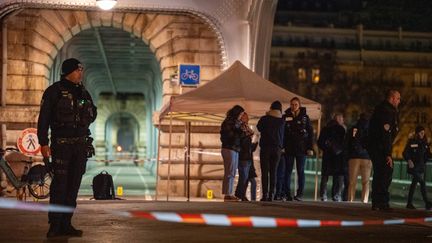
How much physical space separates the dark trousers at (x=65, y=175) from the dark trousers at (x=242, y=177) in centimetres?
713

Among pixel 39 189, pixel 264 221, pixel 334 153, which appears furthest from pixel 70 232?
pixel 334 153

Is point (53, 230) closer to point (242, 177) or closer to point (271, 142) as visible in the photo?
point (271, 142)

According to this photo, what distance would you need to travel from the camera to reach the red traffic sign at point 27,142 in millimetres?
18234

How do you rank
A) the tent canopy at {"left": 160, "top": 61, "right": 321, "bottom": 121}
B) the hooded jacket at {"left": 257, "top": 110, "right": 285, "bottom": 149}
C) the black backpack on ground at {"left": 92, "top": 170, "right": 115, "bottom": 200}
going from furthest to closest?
the black backpack on ground at {"left": 92, "top": 170, "right": 115, "bottom": 200}, the tent canopy at {"left": 160, "top": 61, "right": 321, "bottom": 121}, the hooded jacket at {"left": 257, "top": 110, "right": 285, "bottom": 149}

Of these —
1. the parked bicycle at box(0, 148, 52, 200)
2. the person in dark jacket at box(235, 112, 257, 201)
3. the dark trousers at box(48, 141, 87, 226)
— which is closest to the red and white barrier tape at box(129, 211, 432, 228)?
the dark trousers at box(48, 141, 87, 226)

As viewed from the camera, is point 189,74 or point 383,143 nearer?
point 383,143

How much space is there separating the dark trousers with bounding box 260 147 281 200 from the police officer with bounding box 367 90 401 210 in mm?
2424

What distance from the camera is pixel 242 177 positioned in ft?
52.2

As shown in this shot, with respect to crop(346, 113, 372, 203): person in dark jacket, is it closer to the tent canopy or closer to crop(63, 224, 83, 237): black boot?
Answer: the tent canopy

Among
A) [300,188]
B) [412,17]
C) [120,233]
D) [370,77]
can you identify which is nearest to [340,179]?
[300,188]

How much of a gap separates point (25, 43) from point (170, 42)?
3.35 metres

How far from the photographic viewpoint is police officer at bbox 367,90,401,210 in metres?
12.5

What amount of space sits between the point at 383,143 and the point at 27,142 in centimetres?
870

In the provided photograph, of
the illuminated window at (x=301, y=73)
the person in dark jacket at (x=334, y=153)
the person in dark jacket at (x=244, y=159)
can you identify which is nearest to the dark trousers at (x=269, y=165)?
the person in dark jacket at (x=244, y=159)
